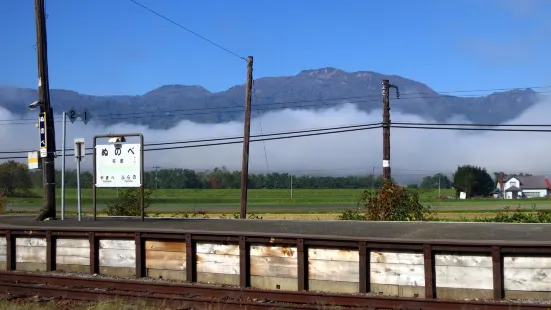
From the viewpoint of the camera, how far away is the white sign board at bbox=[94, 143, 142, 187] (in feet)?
58.5

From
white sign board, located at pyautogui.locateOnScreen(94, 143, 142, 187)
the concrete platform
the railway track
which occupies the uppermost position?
white sign board, located at pyautogui.locateOnScreen(94, 143, 142, 187)

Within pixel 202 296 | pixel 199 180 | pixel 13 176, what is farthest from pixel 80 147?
pixel 199 180

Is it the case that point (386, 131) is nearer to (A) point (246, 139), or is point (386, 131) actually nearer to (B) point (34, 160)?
(A) point (246, 139)

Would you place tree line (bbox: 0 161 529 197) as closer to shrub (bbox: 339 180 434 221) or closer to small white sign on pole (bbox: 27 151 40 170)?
shrub (bbox: 339 180 434 221)

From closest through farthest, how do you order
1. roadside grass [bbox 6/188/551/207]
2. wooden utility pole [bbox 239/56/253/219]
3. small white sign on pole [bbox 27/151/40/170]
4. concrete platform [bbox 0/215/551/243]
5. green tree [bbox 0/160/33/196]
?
concrete platform [bbox 0/215/551/243] → small white sign on pole [bbox 27/151/40/170] → wooden utility pole [bbox 239/56/253/219] → green tree [bbox 0/160/33/196] → roadside grass [bbox 6/188/551/207]

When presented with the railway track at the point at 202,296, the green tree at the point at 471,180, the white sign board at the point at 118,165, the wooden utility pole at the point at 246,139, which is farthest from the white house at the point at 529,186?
the railway track at the point at 202,296

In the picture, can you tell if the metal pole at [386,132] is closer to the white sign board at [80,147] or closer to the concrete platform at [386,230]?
the concrete platform at [386,230]

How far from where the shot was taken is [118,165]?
1809 cm

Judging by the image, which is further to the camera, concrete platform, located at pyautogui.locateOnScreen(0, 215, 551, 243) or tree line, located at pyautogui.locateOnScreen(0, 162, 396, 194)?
tree line, located at pyautogui.locateOnScreen(0, 162, 396, 194)

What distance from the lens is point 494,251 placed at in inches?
426

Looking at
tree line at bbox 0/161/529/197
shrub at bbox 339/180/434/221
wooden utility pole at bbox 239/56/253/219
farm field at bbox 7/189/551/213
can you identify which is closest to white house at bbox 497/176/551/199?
tree line at bbox 0/161/529/197

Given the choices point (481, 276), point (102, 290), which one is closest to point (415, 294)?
point (481, 276)

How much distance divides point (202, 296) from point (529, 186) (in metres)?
178

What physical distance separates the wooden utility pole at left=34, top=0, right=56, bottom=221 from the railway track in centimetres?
524
